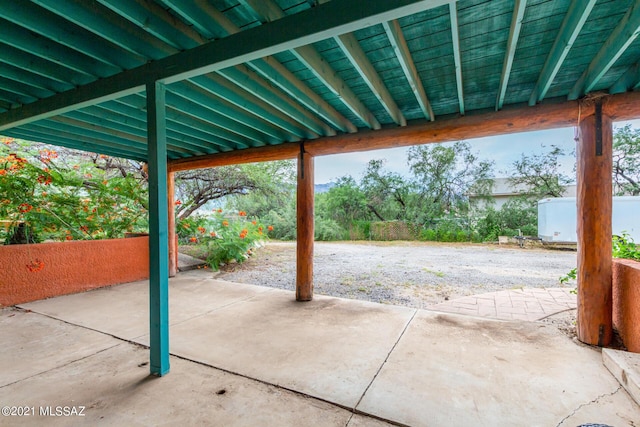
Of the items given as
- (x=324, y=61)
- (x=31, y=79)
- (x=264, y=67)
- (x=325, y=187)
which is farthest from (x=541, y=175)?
(x=31, y=79)

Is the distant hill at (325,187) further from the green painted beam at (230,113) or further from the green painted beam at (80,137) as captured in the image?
the green painted beam at (230,113)

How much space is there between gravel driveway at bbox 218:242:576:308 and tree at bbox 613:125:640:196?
3961 millimetres

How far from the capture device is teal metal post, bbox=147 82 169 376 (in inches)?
77.3

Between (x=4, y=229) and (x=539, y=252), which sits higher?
(x=4, y=229)

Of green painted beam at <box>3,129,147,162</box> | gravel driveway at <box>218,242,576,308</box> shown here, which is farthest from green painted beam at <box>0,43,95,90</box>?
gravel driveway at <box>218,242,576,308</box>

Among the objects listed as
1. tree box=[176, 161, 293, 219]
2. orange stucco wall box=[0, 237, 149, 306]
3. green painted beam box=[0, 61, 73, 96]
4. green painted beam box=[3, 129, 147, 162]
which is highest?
green painted beam box=[0, 61, 73, 96]

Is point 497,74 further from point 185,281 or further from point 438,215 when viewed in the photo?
point 438,215

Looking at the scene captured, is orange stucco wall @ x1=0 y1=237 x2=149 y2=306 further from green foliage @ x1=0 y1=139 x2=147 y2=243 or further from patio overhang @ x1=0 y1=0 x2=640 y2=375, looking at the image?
patio overhang @ x1=0 y1=0 x2=640 y2=375

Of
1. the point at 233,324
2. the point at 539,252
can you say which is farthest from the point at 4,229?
the point at 539,252

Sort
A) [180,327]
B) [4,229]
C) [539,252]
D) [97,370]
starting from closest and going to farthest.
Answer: [97,370] < [180,327] < [4,229] < [539,252]

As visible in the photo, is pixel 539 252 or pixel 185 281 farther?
pixel 539 252

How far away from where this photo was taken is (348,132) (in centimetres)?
347

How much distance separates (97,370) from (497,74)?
12.6ft

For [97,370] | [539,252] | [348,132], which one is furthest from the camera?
[539,252]
